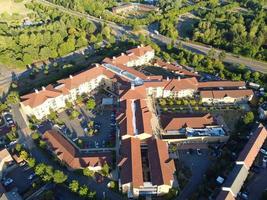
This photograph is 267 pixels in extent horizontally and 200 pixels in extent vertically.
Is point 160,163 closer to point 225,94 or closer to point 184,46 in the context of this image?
point 225,94

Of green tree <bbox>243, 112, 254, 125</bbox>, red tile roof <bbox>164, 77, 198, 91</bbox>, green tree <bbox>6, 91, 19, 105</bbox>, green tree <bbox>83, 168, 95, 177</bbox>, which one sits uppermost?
red tile roof <bbox>164, 77, 198, 91</bbox>

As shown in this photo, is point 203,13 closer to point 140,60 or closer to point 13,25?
point 140,60

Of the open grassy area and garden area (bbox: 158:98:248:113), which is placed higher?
the open grassy area

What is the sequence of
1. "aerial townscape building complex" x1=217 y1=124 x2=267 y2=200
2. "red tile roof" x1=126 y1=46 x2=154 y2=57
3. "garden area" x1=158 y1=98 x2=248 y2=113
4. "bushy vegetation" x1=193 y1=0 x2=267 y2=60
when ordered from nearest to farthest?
"aerial townscape building complex" x1=217 y1=124 x2=267 y2=200 → "garden area" x1=158 y1=98 x2=248 y2=113 → "red tile roof" x1=126 y1=46 x2=154 y2=57 → "bushy vegetation" x1=193 y1=0 x2=267 y2=60

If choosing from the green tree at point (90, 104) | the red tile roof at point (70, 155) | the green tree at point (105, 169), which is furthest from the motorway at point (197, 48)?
the green tree at point (105, 169)

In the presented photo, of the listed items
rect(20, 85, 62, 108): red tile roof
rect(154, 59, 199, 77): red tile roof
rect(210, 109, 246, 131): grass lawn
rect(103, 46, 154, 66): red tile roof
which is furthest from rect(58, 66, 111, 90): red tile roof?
rect(210, 109, 246, 131): grass lawn

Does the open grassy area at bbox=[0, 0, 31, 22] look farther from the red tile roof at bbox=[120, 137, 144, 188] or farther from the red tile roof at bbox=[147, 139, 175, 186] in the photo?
the red tile roof at bbox=[147, 139, 175, 186]
